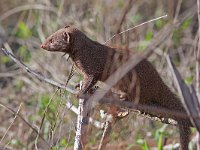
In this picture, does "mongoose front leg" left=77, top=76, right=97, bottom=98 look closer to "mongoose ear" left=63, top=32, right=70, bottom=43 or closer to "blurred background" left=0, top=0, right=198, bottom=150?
"mongoose ear" left=63, top=32, right=70, bottom=43

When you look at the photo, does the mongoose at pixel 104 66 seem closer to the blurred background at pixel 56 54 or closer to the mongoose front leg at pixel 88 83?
the mongoose front leg at pixel 88 83

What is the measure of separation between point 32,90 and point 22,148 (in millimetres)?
1437

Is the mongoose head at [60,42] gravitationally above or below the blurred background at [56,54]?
below

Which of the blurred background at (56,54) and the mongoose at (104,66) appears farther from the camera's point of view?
the blurred background at (56,54)

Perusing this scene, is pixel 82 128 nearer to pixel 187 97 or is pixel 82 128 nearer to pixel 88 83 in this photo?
pixel 88 83

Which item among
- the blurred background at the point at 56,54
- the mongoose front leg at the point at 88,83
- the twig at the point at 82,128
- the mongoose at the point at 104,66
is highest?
the blurred background at the point at 56,54

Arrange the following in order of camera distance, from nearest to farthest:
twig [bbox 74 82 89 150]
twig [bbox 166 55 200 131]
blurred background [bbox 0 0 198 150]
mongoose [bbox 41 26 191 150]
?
twig [bbox 166 55 200 131]
twig [bbox 74 82 89 150]
mongoose [bbox 41 26 191 150]
blurred background [bbox 0 0 198 150]

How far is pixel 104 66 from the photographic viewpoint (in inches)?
107

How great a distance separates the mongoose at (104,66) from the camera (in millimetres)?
2705

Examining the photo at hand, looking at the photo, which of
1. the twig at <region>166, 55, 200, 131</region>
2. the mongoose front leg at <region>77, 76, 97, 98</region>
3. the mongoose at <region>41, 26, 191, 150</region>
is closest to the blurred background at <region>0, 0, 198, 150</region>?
the mongoose at <region>41, 26, 191, 150</region>

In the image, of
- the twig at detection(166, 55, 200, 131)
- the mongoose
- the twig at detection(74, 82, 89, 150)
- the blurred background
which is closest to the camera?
the twig at detection(166, 55, 200, 131)

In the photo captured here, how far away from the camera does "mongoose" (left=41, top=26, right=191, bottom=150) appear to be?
2.71 meters

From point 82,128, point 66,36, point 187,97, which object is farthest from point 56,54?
point 187,97

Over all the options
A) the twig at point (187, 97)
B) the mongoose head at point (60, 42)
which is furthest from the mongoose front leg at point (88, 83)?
the twig at point (187, 97)
